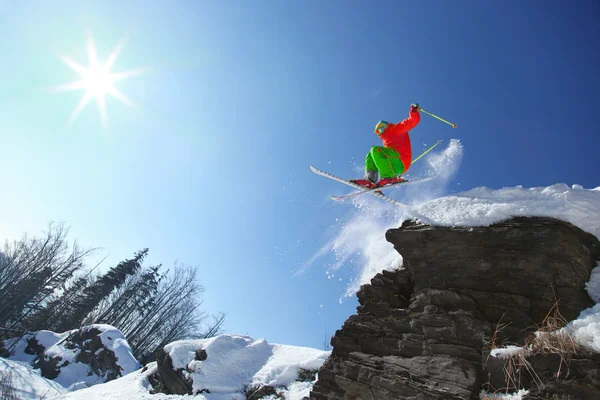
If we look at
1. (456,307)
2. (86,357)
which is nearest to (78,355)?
(86,357)

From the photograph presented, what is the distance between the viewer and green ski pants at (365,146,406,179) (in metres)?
6.70

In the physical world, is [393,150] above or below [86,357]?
above

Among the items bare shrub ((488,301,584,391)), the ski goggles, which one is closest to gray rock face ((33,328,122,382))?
the ski goggles

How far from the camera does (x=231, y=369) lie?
1399cm

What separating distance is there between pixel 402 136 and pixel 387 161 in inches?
33.3

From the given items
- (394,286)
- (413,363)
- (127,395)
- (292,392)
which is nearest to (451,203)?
(394,286)

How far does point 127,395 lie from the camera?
46.3ft

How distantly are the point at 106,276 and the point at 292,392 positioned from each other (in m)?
33.9

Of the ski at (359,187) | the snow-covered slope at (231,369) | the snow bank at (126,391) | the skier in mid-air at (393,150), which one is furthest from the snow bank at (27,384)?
the skier in mid-air at (393,150)

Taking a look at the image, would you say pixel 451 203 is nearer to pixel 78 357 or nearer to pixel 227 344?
pixel 227 344

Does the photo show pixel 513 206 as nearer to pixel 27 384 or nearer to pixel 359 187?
pixel 359 187

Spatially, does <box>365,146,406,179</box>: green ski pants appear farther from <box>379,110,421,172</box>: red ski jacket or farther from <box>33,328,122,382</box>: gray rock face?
<box>33,328,122,382</box>: gray rock face

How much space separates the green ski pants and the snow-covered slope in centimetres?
995

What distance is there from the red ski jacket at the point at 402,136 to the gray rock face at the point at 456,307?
1.92 m
